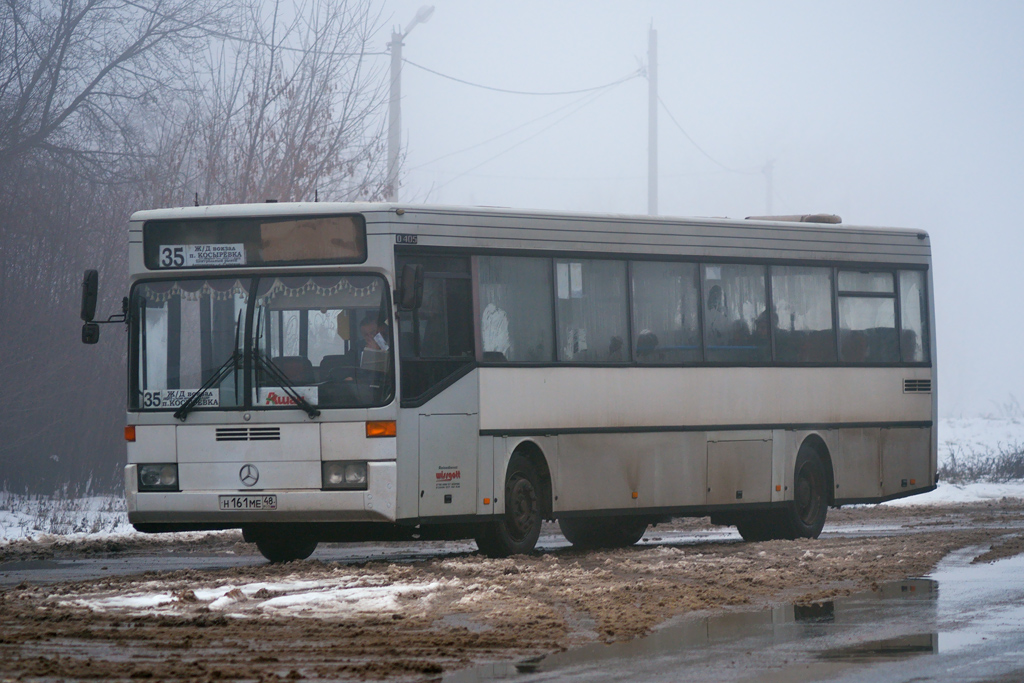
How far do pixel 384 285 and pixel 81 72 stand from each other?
1588 centimetres

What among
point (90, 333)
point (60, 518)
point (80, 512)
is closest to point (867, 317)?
point (90, 333)

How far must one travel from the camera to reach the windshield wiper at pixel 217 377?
44.5ft

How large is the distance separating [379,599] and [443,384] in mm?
3574

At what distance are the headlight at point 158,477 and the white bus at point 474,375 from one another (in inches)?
1.0

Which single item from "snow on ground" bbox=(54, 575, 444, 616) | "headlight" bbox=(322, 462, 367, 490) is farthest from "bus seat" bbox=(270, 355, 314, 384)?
"snow on ground" bbox=(54, 575, 444, 616)

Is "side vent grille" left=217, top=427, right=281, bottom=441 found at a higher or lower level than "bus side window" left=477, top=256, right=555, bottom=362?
Answer: lower

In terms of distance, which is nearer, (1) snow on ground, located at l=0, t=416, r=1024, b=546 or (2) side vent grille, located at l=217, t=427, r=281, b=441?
(2) side vent grille, located at l=217, t=427, r=281, b=441

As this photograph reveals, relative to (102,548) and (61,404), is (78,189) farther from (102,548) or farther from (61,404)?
(102,548)

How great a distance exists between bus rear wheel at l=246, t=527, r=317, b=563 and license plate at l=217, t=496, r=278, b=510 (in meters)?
0.82

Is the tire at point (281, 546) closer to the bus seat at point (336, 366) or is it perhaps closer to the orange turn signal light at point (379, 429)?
the orange turn signal light at point (379, 429)

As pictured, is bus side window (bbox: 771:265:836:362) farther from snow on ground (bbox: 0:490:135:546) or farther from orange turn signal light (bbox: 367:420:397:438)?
snow on ground (bbox: 0:490:135:546)

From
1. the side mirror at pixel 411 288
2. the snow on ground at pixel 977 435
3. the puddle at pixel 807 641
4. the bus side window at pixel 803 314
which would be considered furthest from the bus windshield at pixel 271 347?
the snow on ground at pixel 977 435

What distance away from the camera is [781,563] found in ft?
45.2

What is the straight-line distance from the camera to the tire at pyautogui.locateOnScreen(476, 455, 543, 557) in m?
14.4
